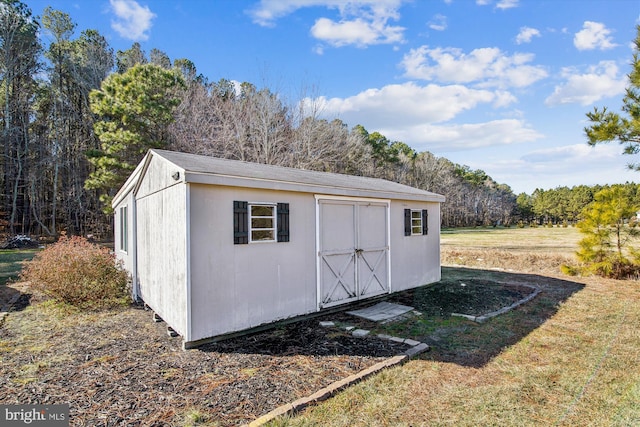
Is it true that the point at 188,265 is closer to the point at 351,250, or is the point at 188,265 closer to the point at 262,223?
the point at 262,223

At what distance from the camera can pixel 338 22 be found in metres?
11.4

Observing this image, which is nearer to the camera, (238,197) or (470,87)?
(238,197)

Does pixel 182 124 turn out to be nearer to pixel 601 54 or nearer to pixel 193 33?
pixel 193 33

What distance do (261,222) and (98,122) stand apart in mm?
16006

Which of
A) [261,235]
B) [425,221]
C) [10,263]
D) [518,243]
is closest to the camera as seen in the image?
[261,235]

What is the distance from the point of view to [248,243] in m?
4.91

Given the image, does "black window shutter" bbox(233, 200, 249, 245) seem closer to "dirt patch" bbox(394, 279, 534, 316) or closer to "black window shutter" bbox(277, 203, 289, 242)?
"black window shutter" bbox(277, 203, 289, 242)

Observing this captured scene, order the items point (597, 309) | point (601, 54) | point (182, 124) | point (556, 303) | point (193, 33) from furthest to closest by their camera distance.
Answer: point (182, 124), point (193, 33), point (601, 54), point (556, 303), point (597, 309)

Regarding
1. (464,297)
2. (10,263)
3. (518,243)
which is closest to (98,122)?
(10,263)

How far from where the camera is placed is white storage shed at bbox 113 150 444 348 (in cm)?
448

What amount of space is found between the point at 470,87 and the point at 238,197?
1264 cm

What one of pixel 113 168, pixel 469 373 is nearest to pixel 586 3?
pixel 469 373

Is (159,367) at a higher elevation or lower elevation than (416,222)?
lower

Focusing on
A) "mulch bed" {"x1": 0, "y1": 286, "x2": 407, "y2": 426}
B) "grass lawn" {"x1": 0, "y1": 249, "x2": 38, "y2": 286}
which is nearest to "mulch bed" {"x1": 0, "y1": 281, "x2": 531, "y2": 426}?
"mulch bed" {"x1": 0, "y1": 286, "x2": 407, "y2": 426}
